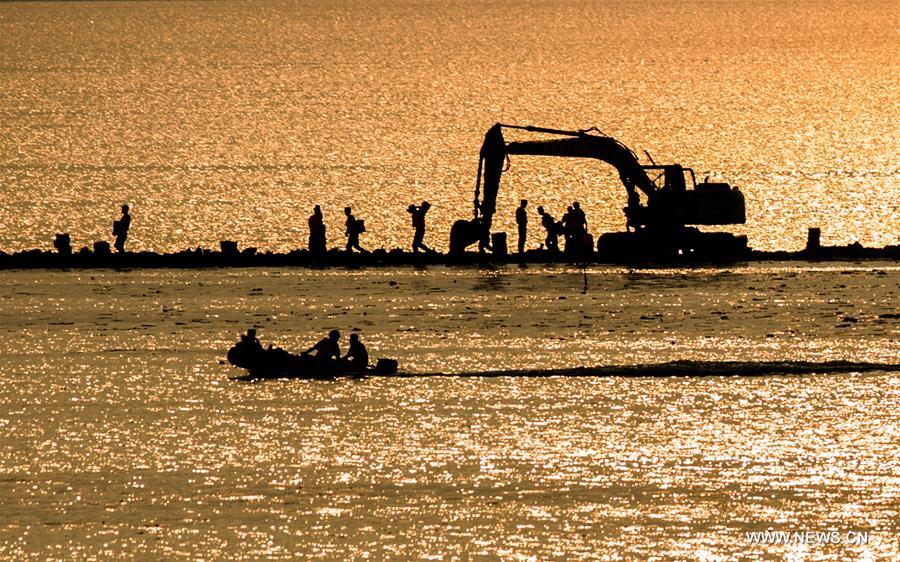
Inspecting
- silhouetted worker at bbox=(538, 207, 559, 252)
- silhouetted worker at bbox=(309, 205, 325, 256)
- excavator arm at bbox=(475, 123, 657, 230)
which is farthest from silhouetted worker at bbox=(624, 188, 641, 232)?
silhouetted worker at bbox=(309, 205, 325, 256)

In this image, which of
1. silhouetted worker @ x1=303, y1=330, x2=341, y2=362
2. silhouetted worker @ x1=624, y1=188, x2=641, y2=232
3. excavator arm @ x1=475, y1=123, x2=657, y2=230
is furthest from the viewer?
silhouetted worker @ x1=624, y1=188, x2=641, y2=232

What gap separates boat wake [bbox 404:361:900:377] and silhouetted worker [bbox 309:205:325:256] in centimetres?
1929

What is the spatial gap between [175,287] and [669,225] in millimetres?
15561

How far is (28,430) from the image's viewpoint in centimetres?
3406

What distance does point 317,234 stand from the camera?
191 feet

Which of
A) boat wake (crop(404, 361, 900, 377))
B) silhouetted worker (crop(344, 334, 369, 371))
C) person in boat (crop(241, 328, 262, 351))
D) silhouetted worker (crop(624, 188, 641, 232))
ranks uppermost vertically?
silhouetted worker (crop(624, 188, 641, 232))

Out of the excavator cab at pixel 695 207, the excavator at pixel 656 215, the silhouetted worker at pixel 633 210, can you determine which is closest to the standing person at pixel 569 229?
the excavator at pixel 656 215

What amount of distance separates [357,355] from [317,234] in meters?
20.4

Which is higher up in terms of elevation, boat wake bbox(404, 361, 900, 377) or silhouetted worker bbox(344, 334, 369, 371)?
silhouetted worker bbox(344, 334, 369, 371)

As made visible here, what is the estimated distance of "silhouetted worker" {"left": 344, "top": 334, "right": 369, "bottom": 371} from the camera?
125 ft

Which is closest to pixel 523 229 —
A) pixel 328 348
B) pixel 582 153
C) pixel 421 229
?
pixel 582 153

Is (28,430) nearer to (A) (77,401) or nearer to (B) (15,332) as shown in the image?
(A) (77,401)

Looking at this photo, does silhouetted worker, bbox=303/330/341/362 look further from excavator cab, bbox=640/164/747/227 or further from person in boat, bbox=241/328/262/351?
excavator cab, bbox=640/164/747/227

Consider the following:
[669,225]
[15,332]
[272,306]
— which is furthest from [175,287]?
[669,225]
